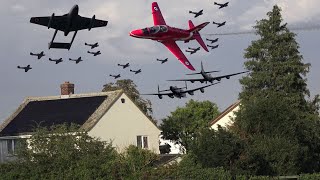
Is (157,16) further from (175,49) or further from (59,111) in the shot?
(59,111)

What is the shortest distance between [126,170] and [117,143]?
78.3ft

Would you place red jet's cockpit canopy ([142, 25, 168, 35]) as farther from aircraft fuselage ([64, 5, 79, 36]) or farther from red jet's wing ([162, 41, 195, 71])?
aircraft fuselage ([64, 5, 79, 36])

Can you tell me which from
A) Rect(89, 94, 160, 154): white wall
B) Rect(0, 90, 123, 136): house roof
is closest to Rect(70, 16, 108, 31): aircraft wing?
Rect(0, 90, 123, 136): house roof

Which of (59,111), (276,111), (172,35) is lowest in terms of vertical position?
(276,111)

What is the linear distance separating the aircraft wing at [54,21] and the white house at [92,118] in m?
34.4

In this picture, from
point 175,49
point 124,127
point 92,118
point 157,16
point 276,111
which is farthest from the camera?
point 124,127

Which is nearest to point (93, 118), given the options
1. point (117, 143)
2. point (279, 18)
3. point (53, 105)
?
point (117, 143)

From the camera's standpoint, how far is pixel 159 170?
33000mm

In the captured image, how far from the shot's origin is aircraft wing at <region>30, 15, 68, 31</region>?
62.4ft

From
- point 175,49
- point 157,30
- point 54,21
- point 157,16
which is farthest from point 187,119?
point 54,21

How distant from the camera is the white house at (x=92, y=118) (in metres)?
56.0

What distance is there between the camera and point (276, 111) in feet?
136

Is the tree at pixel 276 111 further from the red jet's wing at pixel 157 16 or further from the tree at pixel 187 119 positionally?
the tree at pixel 187 119

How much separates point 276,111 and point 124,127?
64.7ft
